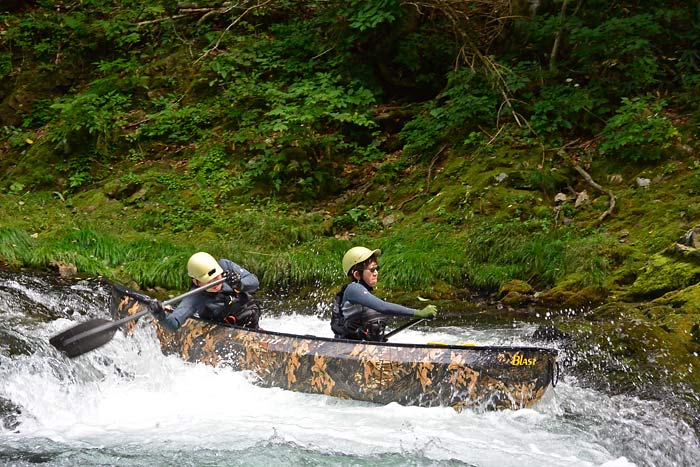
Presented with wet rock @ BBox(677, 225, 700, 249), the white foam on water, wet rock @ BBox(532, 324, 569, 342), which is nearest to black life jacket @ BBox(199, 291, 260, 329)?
the white foam on water

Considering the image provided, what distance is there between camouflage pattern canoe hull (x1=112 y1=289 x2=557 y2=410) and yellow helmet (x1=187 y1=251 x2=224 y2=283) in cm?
38

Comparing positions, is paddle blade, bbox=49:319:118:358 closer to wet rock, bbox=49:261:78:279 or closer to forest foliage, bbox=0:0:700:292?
wet rock, bbox=49:261:78:279

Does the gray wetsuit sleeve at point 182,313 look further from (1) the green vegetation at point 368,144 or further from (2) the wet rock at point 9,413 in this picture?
(1) the green vegetation at point 368,144

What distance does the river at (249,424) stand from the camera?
204 inches

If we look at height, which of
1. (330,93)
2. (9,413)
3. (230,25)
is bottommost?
(9,413)

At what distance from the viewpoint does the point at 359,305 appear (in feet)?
21.1

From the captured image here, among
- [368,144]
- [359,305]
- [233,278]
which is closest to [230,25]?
[368,144]

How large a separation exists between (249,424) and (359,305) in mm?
1258

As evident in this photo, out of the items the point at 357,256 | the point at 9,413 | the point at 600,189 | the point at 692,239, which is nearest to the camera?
the point at 9,413

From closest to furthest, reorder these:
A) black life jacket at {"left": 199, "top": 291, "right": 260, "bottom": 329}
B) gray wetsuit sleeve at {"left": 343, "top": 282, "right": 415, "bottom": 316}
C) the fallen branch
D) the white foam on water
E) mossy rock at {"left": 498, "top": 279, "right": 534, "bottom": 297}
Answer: the white foam on water → gray wetsuit sleeve at {"left": 343, "top": 282, "right": 415, "bottom": 316} → black life jacket at {"left": 199, "top": 291, "right": 260, "bottom": 329} → mossy rock at {"left": 498, "top": 279, "right": 534, "bottom": 297} → the fallen branch

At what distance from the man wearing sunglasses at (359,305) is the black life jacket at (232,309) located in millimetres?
806

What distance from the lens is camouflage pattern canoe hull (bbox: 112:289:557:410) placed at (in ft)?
18.7

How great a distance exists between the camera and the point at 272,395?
636 cm

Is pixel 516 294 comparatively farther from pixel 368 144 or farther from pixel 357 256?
pixel 368 144
